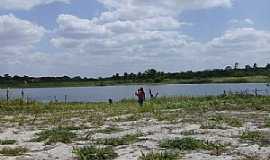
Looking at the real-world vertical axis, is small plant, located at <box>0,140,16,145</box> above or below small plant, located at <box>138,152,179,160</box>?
below

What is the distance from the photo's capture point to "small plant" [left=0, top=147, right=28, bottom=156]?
44.8 feet

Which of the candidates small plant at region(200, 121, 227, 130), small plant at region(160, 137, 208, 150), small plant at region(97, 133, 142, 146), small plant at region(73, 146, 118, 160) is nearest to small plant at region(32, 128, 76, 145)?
small plant at region(97, 133, 142, 146)

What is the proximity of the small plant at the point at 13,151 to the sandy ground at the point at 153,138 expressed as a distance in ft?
0.67

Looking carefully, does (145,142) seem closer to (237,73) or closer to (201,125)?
(201,125)

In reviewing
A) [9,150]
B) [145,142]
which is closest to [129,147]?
[145,142]

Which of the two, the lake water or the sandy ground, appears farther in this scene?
the lake water

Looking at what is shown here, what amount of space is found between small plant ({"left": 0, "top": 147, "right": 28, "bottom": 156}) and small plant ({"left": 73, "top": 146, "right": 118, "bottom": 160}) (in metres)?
1.67

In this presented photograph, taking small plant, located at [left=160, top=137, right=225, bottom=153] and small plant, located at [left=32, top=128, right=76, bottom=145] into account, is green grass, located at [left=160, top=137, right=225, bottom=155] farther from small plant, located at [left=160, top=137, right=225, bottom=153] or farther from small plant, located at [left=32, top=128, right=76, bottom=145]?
small plant, located at [left=32, top=128, right=76, bottom=145]

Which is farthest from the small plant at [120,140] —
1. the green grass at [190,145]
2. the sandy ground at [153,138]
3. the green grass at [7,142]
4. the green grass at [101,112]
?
the green grass at [101,112]

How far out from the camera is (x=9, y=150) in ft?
46.0

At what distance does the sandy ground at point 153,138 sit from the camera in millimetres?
12812

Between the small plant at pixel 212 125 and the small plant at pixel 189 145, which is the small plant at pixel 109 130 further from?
the small plant at pixel 189 145

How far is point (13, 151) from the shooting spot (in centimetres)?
1391

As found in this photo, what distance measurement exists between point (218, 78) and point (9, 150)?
13615 centimetres
